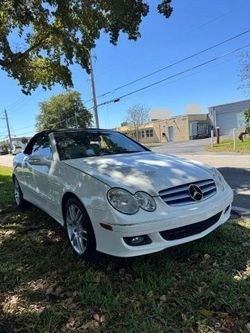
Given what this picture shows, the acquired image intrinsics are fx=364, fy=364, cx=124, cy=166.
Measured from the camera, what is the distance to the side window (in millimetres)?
5012

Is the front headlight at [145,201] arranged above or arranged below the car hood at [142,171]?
below

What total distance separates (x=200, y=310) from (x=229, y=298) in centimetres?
29

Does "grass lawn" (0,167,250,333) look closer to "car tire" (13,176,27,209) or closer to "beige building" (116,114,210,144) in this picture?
"car tire" (13,176,27,209)

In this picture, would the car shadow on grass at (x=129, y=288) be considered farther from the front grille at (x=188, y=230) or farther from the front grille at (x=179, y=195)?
the front grille at (x=179, y=195)

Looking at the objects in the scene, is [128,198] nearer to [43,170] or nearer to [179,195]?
[179,195]

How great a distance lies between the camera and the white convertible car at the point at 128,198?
337 centimetres

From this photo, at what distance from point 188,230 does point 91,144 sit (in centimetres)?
210

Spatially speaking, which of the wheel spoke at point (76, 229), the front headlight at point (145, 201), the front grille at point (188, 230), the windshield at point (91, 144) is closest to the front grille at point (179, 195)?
the front headlight at point (145, 201)

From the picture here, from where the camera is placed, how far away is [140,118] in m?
59.2

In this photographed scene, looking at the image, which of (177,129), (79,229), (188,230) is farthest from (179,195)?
(177,129)

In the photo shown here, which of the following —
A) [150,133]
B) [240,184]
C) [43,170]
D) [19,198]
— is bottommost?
[150,133]

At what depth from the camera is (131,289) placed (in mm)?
3301

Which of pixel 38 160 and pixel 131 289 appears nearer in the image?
pixel 131 289

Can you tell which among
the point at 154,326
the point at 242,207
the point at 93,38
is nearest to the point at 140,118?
the point at 93,38
